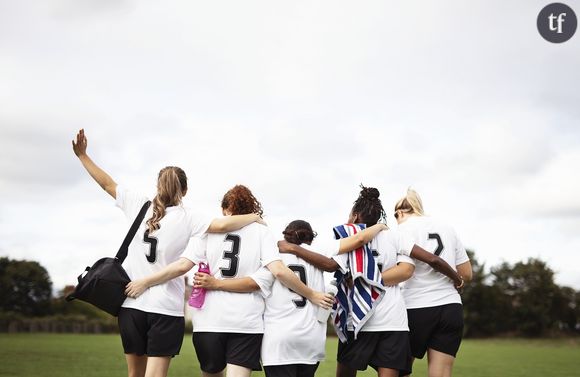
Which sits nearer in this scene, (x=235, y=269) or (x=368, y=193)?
(x=235, y=269)

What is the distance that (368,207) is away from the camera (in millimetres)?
6039

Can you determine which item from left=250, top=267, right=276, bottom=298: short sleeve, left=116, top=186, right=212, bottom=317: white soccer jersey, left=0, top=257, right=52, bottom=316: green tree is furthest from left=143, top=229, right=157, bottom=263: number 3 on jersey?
left=0, top=257, right=52, bottom=316: green tree

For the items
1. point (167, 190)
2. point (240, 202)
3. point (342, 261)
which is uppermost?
point (167, 190)

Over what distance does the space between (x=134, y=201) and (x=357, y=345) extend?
246 cm

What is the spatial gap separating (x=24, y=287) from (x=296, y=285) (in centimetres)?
5649

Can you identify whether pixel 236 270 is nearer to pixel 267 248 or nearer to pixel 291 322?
pixel 267 248

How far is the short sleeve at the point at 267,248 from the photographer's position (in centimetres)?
543

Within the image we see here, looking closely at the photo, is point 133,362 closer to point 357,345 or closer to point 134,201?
point 134,201

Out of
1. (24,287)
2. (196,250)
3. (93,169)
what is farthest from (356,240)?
(24,287)

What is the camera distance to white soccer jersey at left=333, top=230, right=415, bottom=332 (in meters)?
5.79

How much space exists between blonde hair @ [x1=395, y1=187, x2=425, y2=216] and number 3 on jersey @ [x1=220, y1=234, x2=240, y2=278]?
211 centimetres

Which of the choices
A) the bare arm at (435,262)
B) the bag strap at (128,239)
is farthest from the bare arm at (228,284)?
the bare arm at (435,262)

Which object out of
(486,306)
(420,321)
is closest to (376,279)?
(420,321)

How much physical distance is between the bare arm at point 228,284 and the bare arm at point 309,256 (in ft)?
1.34
